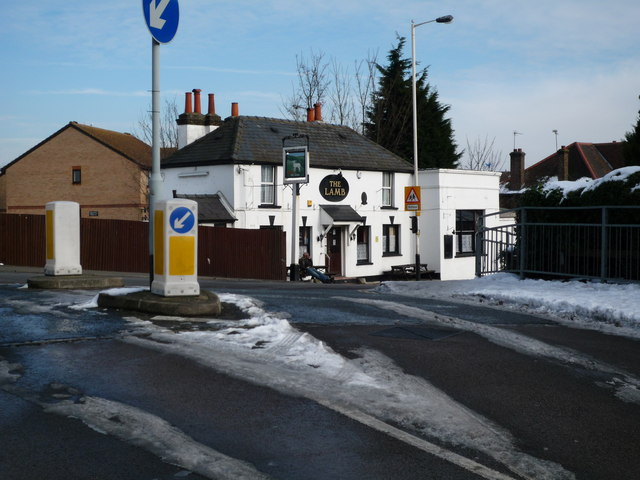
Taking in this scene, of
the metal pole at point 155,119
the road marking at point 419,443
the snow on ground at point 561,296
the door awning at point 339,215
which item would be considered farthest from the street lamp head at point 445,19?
the road marking at point 419,443

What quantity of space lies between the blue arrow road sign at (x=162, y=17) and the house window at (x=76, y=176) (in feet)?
130

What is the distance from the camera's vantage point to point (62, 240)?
13.2 metres

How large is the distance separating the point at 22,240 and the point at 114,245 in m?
3.57

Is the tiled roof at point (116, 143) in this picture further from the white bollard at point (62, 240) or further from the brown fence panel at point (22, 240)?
the white bollard at point (62, 240)

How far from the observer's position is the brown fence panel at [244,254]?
1147 inches

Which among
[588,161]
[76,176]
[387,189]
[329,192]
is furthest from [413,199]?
[588,161]

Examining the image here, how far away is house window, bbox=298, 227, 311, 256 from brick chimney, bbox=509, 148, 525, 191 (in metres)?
28.7

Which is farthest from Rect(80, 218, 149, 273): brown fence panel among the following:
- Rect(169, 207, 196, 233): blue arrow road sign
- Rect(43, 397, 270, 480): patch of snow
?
Rect(43, 397, 270, 480): patch of snow

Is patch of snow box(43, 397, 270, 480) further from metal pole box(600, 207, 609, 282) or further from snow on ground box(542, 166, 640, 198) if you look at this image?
snow on ground box(542, 166, 640, 198)

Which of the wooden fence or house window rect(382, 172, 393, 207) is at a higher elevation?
house window rect(382, 172, 393, 207)

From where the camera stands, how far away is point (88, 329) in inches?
337

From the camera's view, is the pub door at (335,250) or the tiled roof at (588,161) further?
the tiled roof at (588,161)

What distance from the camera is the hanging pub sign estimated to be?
35.2 meters

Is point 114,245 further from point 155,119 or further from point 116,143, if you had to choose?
point 116,143
